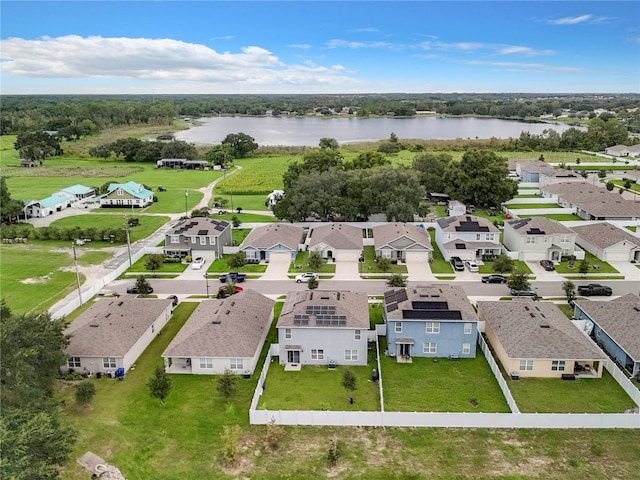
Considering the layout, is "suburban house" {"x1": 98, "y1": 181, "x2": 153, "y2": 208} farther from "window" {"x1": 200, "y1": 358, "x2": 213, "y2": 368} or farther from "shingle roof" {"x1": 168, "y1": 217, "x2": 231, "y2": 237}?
"window" {"x1": 200, "y1": 358, "x2": 213, "y2": 368}

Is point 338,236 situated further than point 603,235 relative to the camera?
Yes

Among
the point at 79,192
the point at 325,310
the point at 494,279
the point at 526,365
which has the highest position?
→ the point at 325,310

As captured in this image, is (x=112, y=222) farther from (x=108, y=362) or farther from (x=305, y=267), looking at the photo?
(x=108, y=362)

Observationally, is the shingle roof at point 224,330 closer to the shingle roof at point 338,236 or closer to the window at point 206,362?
the window at point 206,362

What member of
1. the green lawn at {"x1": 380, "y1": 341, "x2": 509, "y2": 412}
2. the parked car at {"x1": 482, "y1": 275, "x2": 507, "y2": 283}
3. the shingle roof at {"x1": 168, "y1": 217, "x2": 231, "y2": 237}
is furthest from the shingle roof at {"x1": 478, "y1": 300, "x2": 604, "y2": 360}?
the shingle roof at {"x1": 168, "y1": 217, "x2": 231, "y2": 237}

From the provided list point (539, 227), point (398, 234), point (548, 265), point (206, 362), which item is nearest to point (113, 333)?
point (206, 362)

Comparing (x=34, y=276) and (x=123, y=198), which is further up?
(x=123, y=198)

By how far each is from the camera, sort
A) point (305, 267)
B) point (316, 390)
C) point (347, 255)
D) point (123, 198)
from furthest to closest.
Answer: point (123, 198) → point (347, 255) → point (305, 267) → point (316, 390)

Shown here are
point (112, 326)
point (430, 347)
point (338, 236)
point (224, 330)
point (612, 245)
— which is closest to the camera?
point (224, 330)

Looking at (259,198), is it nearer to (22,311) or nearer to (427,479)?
(22,311)
